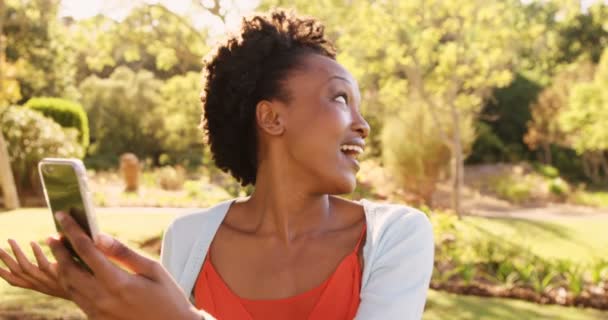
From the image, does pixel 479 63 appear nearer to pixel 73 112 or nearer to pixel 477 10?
pixel 477 10

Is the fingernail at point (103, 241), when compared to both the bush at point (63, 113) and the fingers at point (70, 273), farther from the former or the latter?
the bush at point (63, 113)

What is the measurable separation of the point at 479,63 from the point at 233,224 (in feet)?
45.2

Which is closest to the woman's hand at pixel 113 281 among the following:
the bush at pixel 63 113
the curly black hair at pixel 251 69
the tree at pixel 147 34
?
the curly black hair at pixel 251 69

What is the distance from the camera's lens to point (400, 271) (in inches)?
62.0

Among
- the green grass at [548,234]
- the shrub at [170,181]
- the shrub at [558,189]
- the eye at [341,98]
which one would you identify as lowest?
the shrub at [558,189]

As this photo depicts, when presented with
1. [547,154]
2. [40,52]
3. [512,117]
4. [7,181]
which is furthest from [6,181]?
[512,117]

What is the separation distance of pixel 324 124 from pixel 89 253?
75 cm

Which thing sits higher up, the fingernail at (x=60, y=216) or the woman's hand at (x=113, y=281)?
the fingernail at (x=60, y=216)

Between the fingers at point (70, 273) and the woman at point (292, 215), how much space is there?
64 centimetres

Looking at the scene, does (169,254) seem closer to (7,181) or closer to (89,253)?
(89,253)

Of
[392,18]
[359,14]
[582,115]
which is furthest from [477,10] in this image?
[582,115]

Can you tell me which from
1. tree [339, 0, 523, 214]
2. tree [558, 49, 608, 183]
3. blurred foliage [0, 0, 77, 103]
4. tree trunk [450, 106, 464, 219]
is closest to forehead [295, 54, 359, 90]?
tree [339, 0, 523, 214]

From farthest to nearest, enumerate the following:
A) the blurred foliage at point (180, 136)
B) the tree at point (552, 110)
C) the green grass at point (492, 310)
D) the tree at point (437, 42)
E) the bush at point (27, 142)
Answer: the tree at point (552, 110) < the blurred foliage at point (180, 136) < the tree at point (437, 42) < the bush at point (27, 142) < the green grass at point (492, 310)

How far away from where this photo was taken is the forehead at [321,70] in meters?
1.71
